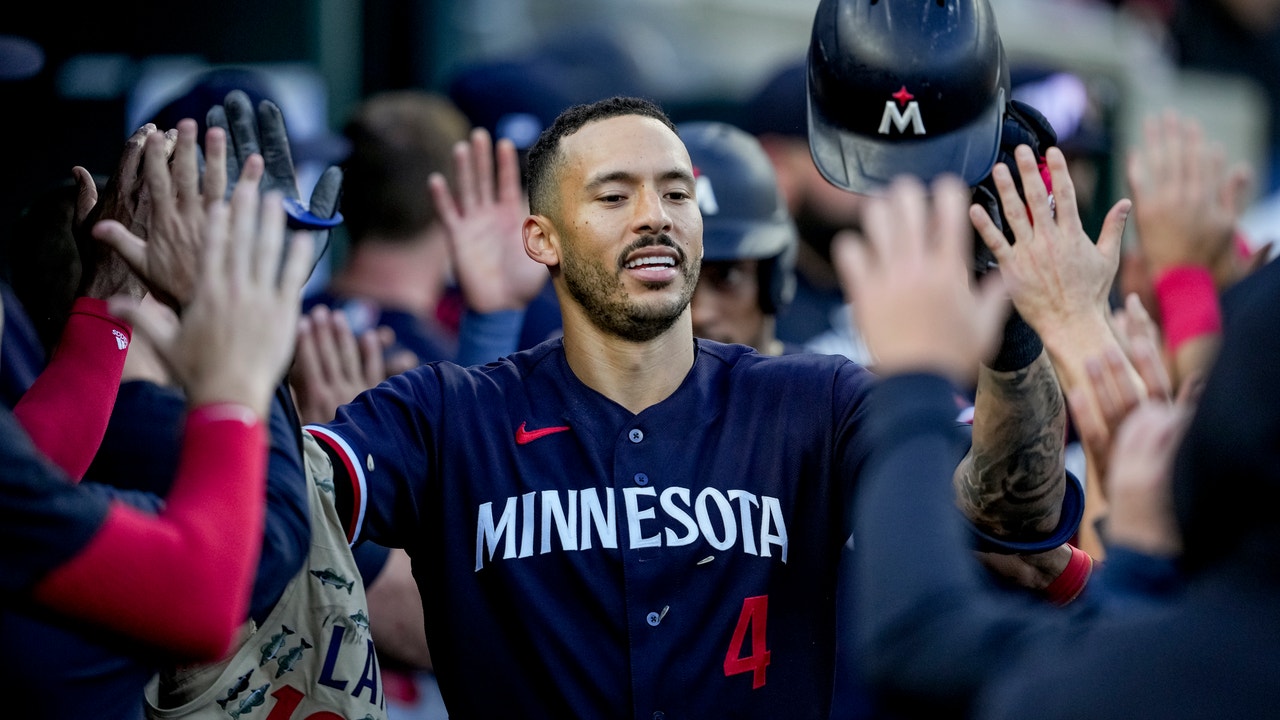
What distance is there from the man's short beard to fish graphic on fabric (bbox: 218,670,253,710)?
1062 mm

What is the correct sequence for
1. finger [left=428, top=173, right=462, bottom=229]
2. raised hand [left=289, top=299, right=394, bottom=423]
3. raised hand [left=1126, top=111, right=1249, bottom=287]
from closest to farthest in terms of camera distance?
raised hand [left=1126, top=111, right=1249, bottom=287]
raised hand [left=289, top=299, right=394, bottom=423]
finger [left=428, top=173, right=462, bottom=229]

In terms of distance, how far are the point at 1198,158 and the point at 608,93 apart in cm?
501

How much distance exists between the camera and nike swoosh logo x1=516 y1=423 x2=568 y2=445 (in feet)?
10.5

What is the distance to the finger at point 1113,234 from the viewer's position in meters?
2.68

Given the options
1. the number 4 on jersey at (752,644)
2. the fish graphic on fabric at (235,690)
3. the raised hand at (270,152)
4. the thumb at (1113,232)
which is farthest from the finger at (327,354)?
the thumb at (1113,232)

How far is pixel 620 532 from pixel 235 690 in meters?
0.82

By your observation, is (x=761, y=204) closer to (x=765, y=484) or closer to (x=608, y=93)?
(x=765, y=484)

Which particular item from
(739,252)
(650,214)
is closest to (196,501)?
(650,214)

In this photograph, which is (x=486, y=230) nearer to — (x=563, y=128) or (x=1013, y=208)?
(x=563, y=128)

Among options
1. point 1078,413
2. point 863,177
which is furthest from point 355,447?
point 1078,413

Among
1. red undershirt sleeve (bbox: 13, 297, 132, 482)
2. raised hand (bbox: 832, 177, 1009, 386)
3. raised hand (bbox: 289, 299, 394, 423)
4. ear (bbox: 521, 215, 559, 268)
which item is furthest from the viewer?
raised hand (bbox: 289, 299, 394, 423)

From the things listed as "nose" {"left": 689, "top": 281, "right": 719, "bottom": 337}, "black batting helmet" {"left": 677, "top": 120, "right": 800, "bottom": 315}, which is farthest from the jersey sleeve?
"black batting helmet" {"left": 677, "top": 120, "right": 800, "bottom": 315}

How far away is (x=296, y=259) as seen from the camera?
2.18 metres

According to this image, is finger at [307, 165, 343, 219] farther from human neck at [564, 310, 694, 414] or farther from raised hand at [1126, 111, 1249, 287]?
raised hand at [1126, 111, 1249, 287]
